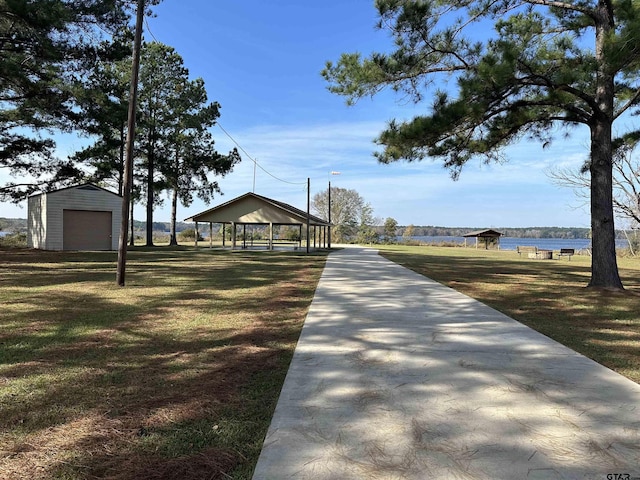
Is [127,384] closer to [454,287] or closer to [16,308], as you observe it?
[16,308]

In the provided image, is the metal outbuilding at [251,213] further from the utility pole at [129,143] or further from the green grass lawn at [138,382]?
the green grass lawn at [138,382]

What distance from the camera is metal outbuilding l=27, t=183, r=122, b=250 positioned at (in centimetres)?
2050

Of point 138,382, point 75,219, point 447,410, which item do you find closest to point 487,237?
point 75,219

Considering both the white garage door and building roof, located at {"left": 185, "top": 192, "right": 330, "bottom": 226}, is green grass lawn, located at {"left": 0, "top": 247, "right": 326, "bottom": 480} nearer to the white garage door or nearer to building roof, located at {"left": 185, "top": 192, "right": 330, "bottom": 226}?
the white garage door

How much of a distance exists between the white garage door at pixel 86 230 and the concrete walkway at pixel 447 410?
67.0ft

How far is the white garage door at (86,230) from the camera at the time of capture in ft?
69.1

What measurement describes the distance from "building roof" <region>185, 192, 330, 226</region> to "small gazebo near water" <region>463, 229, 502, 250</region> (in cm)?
2746

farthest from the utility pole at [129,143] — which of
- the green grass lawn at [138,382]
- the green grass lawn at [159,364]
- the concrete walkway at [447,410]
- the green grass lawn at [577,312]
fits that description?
the green grass lawn at [577,312]

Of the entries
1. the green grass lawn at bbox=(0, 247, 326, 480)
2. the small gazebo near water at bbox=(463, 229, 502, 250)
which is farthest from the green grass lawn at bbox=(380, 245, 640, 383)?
the small gazebo near water at bbox=(463, 229, 502, 250)

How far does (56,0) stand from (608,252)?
692 inches

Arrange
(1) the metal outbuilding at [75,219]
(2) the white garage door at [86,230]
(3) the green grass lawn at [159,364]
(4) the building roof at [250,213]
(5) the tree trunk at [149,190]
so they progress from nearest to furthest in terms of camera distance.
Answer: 1. (3) the green grass lawn at [159,364]
2. (1) the metal outbuilding at [75,219]
3. (2) the white garage door at [86,230]
4. (4) the building roof at [250,213]
5. (5) the tree trunk at [149,190]

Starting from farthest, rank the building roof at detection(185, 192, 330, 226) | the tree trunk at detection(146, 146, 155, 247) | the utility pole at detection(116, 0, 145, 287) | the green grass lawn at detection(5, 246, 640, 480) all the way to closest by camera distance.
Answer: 1. the tree trunk at detection(146, 146, 155, 247)
2. the building roof at detection(185, 192, 330, 226)
3. the utility pole at detection(116, 0, 145, 287)
4. the green grass lawn at detection(5, 246, 640, 480)

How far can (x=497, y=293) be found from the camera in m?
9.20

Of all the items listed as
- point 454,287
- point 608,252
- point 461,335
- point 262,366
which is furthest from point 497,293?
point 262,366
